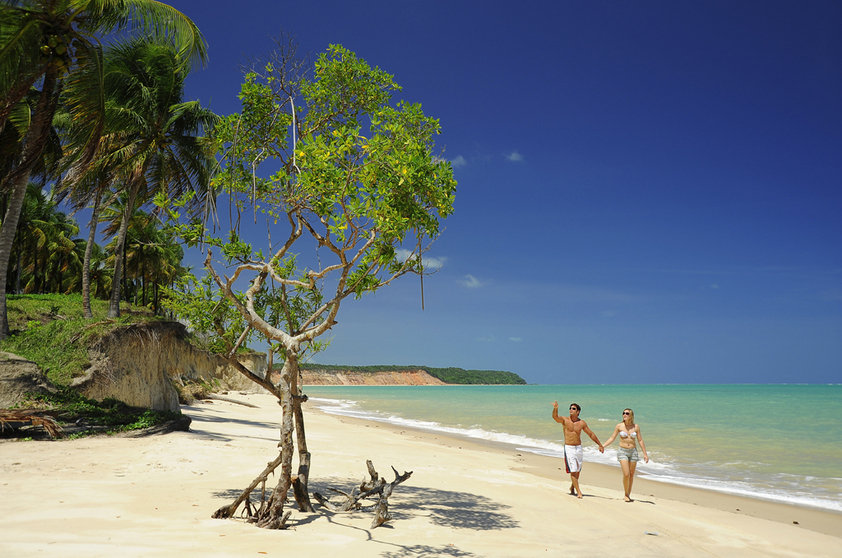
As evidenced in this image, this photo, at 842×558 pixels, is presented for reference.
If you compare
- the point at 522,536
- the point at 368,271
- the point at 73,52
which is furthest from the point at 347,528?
the point at 73,52

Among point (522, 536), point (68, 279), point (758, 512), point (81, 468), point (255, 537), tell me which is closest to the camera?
point (255, 537)

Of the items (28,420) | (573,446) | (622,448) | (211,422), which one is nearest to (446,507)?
(573,446)

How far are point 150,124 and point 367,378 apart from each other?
Result: 549 ft

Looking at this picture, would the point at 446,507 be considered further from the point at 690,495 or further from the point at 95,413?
the point at 95,413

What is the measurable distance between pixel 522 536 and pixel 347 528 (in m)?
2.07

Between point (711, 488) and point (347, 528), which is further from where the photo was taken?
point (711, 488)

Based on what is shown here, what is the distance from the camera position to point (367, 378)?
18212cm

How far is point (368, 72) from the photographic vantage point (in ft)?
24.6

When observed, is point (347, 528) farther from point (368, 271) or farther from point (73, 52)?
point (73, 52)

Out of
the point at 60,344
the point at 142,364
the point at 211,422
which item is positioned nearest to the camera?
the point at 60,344

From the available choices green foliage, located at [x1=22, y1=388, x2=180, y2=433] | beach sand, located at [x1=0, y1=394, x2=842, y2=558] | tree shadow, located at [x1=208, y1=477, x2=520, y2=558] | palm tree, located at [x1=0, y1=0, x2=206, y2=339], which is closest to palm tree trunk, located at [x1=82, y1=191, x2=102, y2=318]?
palm tree, located at [x1=0, y1=0, x2=206, y2=339]

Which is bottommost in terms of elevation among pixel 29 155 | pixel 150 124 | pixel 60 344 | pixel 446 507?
pixel 446 507

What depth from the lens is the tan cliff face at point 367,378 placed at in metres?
157

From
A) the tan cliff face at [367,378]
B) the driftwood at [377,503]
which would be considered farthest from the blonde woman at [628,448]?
Answer: the tan cliff face at [367,378]
